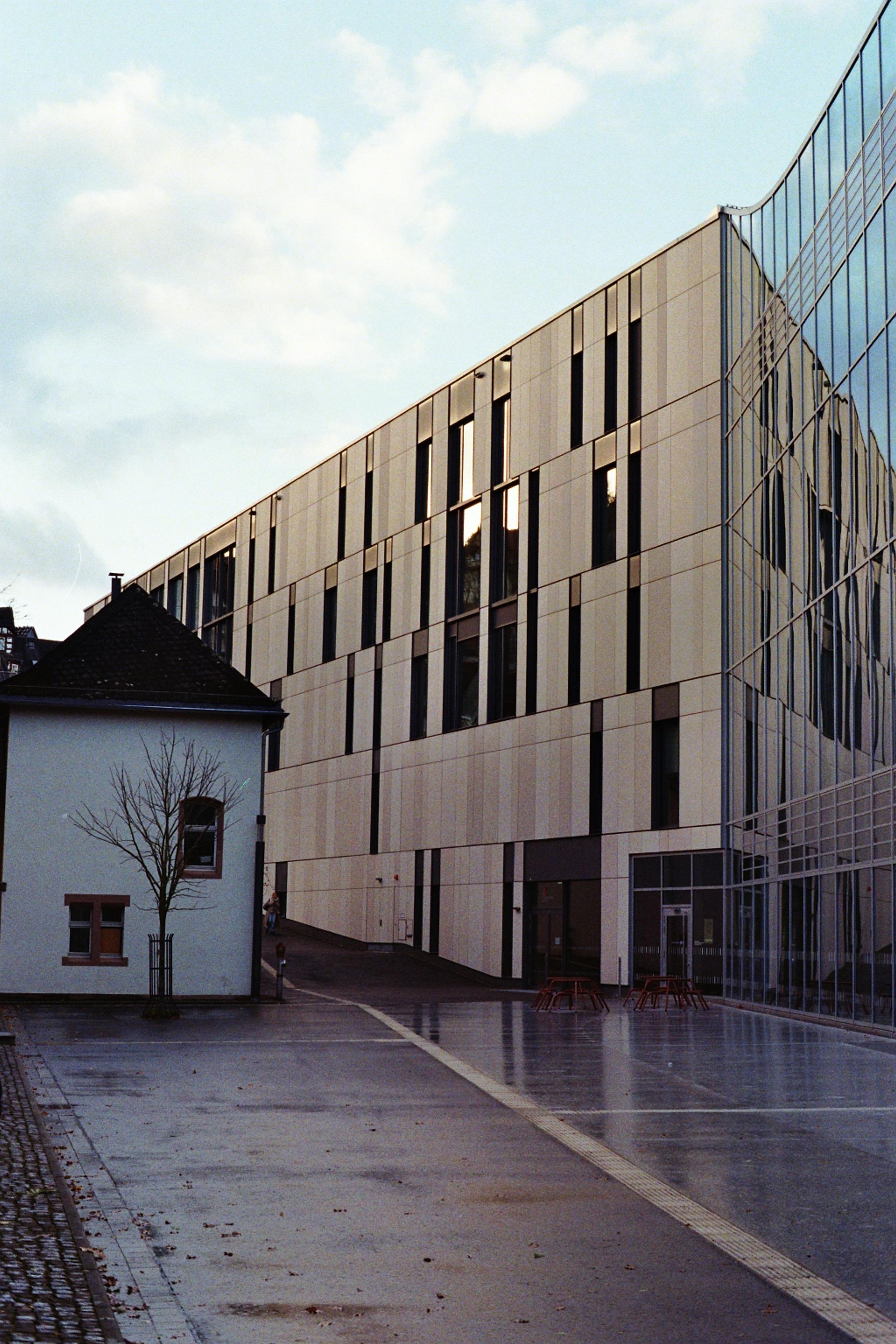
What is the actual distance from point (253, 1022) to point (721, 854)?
46.9ft

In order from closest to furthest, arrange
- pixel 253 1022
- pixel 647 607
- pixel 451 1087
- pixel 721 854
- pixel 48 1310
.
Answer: pixel 48 1310
pixel 451 1087
pixel 253 1022
pixel 721 854
pixel 647 607

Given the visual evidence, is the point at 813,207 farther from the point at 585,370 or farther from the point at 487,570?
the point at 487,570

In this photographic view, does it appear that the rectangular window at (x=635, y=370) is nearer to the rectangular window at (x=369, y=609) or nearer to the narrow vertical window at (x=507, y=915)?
the narrow vertical window at (x=507, y=915)

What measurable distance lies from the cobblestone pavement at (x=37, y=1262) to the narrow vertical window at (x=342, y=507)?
46.8m

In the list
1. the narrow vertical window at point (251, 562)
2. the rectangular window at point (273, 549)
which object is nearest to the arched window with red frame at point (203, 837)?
the rectangular window at point (273, 549)

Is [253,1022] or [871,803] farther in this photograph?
[253,1022]

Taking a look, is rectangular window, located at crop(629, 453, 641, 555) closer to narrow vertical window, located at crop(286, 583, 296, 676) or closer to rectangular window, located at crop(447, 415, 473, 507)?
rectangular window, located at crop(447, 415, 473, 507)

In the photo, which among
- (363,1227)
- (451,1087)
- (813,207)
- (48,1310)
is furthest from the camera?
(813,207)

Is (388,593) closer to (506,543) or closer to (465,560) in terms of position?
(465,560)

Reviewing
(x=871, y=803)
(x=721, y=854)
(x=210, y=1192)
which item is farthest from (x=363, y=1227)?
(x=721, y=854)

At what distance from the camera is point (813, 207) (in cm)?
2959

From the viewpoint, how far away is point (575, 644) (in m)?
43.8

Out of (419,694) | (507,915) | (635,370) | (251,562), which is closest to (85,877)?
(507,915)

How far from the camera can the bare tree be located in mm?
32781
